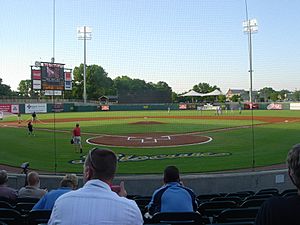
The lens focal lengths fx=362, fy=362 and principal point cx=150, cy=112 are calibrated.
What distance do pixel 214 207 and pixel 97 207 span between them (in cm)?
340

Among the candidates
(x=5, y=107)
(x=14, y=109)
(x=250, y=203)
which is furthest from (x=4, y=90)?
(x=250, y=203)

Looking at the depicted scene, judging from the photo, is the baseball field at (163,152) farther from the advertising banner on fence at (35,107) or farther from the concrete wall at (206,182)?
the advertising banner on fence at (35,107)

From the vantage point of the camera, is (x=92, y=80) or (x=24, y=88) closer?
(x=92, y=80)

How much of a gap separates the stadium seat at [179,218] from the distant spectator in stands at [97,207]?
1810 millimetres

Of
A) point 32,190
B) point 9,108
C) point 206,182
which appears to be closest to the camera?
point 32,190

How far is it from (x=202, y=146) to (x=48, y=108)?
147 ft

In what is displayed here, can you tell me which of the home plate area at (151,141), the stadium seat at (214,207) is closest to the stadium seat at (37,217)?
the stadium seat at (214,207)

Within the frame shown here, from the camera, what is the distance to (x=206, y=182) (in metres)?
10.5

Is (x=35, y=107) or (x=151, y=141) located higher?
(x=35, y=107)

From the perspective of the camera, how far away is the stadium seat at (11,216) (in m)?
4.59

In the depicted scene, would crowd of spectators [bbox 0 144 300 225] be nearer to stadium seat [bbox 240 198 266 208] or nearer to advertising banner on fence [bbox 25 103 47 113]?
stadium seat [bbox 240 198 266 208]

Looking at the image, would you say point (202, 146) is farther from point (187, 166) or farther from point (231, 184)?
point (231, 184)

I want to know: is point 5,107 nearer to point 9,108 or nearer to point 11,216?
point 9,108

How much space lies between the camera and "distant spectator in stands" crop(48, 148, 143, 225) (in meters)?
2.50
